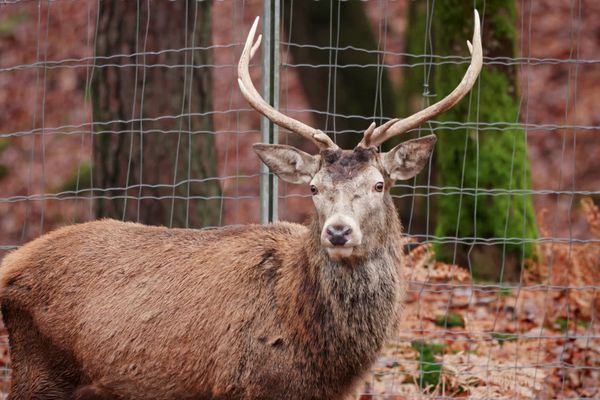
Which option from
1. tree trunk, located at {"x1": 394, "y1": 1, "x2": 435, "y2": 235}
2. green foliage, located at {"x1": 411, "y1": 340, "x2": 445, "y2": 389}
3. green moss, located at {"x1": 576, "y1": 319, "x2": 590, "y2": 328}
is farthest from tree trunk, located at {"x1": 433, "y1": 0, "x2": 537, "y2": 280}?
tree trunk, located at {"x1": 394, "y1": 1, "x2": 435, "y2": 235}

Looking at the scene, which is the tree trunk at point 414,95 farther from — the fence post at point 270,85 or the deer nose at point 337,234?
the deer nose at point 337,234

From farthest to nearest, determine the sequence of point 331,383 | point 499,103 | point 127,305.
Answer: point 499,103 → point 127,305 → point 331,383

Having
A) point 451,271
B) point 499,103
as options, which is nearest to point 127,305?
point 451,271

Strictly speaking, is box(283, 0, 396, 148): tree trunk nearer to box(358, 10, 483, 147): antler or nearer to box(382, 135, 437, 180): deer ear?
box(382, 135, 437, 180): deer ear

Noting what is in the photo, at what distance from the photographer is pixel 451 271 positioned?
830 centimetres

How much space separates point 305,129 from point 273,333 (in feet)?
3.92

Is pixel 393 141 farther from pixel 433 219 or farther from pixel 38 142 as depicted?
pixel 38 142

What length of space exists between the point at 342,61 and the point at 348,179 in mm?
9944

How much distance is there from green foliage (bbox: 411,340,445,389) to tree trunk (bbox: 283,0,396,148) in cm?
684

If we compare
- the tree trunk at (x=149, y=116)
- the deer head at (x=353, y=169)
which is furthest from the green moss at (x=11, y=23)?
the deer head at (x=353, y=169)

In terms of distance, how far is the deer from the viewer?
20.9 feet

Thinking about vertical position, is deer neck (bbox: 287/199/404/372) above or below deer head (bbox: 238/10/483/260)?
below

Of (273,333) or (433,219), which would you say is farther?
(433,219)

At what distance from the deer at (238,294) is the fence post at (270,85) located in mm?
770
